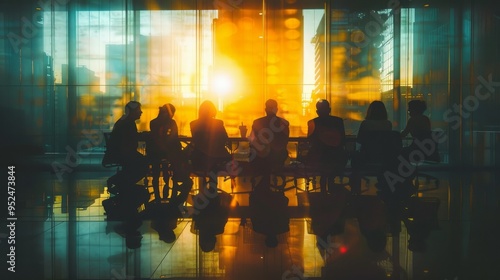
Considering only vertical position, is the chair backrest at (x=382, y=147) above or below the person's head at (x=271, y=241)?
above

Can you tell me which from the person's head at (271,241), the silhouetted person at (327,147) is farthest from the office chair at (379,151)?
the person's head at (271,241)

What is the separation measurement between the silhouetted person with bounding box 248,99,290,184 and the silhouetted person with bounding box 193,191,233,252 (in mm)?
652

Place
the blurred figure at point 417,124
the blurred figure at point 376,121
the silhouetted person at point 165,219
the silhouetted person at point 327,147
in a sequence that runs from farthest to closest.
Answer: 1. the blurred figure at point 417,124
2. the blurred figure at point 376,121
3. the silhouetted person at point 327,147
4. the silhouetted person at point 165,219

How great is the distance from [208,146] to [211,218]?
5.15ft

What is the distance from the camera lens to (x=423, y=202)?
6527 mm

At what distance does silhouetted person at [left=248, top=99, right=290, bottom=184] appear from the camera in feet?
21.5

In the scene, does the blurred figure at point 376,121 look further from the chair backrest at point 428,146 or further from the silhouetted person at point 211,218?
the silhouetted person at point 211,218

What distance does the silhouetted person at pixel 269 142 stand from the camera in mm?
6547

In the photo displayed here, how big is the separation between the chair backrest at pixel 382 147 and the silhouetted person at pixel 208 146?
183 centimetres

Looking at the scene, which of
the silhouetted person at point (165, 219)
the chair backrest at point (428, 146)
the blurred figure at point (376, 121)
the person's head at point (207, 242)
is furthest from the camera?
the chair backrest at point (428, 146)

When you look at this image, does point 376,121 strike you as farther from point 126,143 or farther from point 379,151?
point 126,143

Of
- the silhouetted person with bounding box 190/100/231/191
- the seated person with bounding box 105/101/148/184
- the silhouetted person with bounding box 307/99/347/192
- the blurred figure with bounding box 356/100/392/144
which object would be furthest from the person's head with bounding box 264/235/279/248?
the seated person with bounding box 105/101/148/184

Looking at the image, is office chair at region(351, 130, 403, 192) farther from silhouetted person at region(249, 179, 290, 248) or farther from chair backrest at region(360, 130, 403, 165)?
silhouetted person at region(249, 179, 290, 248)

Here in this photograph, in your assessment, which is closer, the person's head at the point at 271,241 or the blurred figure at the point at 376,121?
the person's head at the point at 271,241
